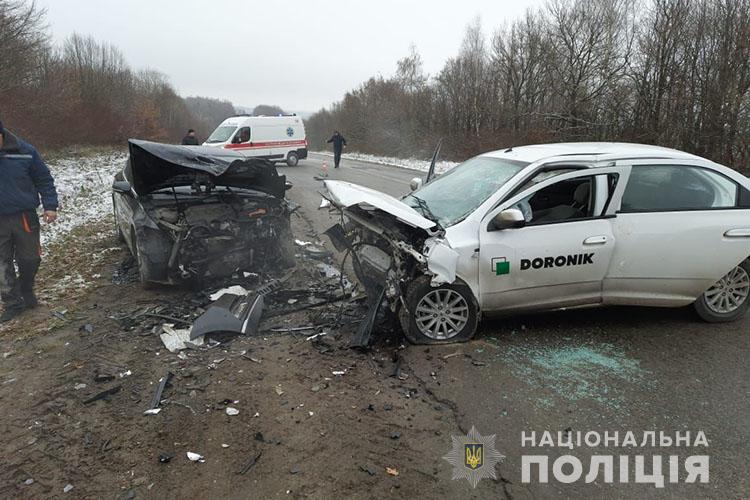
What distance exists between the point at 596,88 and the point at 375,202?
23.0 metres

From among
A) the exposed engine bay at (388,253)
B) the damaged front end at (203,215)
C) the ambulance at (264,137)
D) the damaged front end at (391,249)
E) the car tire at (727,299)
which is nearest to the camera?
the damaged front end at (391,249)

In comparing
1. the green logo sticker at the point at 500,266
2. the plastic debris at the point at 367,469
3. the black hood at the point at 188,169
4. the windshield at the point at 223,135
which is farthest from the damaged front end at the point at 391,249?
the windshield at the point at 223,135

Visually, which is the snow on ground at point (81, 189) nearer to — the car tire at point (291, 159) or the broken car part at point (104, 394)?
the broken car part at point (104, 394)

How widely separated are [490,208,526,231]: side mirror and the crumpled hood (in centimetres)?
52

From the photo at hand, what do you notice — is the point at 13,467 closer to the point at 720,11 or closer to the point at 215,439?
the point at 215,439

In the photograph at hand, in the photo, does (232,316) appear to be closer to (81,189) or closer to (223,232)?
(223,232)

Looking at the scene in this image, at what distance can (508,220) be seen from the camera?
390 centimetres

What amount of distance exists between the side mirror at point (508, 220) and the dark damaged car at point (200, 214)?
2953 millimetres

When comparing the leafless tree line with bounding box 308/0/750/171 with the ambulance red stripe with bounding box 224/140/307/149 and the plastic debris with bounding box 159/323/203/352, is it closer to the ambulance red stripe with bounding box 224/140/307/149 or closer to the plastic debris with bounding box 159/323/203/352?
the ambulance red stripe with bounding box 224/140/307/149

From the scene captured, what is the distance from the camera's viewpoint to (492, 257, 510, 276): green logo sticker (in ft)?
13.1

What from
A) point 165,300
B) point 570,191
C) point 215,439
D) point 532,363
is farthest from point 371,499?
point 165,300

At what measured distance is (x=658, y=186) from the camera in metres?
4.30

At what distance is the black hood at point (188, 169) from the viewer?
546 cm

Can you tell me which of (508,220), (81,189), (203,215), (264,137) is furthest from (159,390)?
(264,137)
